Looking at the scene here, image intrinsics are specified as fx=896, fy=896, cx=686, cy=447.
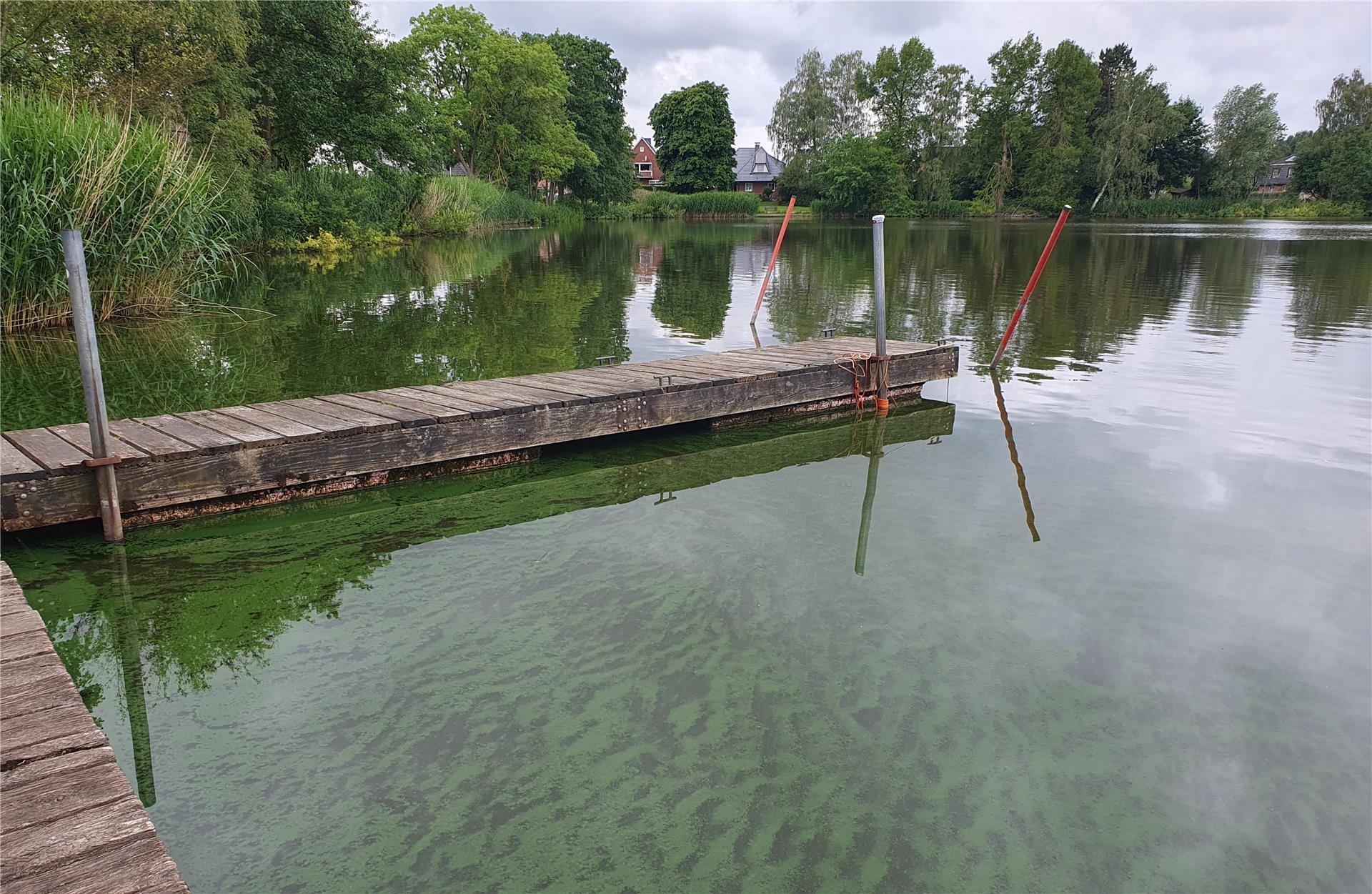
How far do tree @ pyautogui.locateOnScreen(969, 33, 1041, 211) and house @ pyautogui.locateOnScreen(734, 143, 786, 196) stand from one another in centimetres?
2361

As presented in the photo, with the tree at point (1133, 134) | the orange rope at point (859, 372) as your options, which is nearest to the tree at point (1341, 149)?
the tree at point (1133, 134)

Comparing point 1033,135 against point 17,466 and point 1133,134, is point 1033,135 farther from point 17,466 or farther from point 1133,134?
point 17,466

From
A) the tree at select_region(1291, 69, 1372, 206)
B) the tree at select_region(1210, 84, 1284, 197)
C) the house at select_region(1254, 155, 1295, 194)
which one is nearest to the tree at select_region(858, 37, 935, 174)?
the tree at select_region(1210, 84, 1284, 197)

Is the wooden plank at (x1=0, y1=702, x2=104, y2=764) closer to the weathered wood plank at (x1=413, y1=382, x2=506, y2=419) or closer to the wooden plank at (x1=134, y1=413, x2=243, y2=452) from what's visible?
the wooden plank at (x1=134, y1=413, x2=243, y2=452)

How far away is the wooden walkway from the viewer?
6.88 feet

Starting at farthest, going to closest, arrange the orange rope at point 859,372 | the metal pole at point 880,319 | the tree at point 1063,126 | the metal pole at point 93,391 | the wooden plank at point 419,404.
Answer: the tree at point 1063,126
the orange rope at point 859,372
the metal pole at point 880,319
the wooden plank at point 419,404
the metal pole at point 93,391

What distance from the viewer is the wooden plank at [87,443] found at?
5707mm

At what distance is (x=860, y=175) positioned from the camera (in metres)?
68.2

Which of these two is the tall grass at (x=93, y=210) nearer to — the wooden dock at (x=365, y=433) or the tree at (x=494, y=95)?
the wooden dock at (x=365, y=433)

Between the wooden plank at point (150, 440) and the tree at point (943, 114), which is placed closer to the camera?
the wooden plank at point (150, 440)

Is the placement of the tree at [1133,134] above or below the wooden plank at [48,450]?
above

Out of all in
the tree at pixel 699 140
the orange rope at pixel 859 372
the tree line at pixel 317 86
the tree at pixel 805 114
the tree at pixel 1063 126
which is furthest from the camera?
the tree at pixel 699 140

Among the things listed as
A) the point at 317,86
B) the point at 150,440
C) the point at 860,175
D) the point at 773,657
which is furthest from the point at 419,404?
the point at 860,175

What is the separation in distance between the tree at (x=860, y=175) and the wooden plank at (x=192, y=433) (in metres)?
66.3
